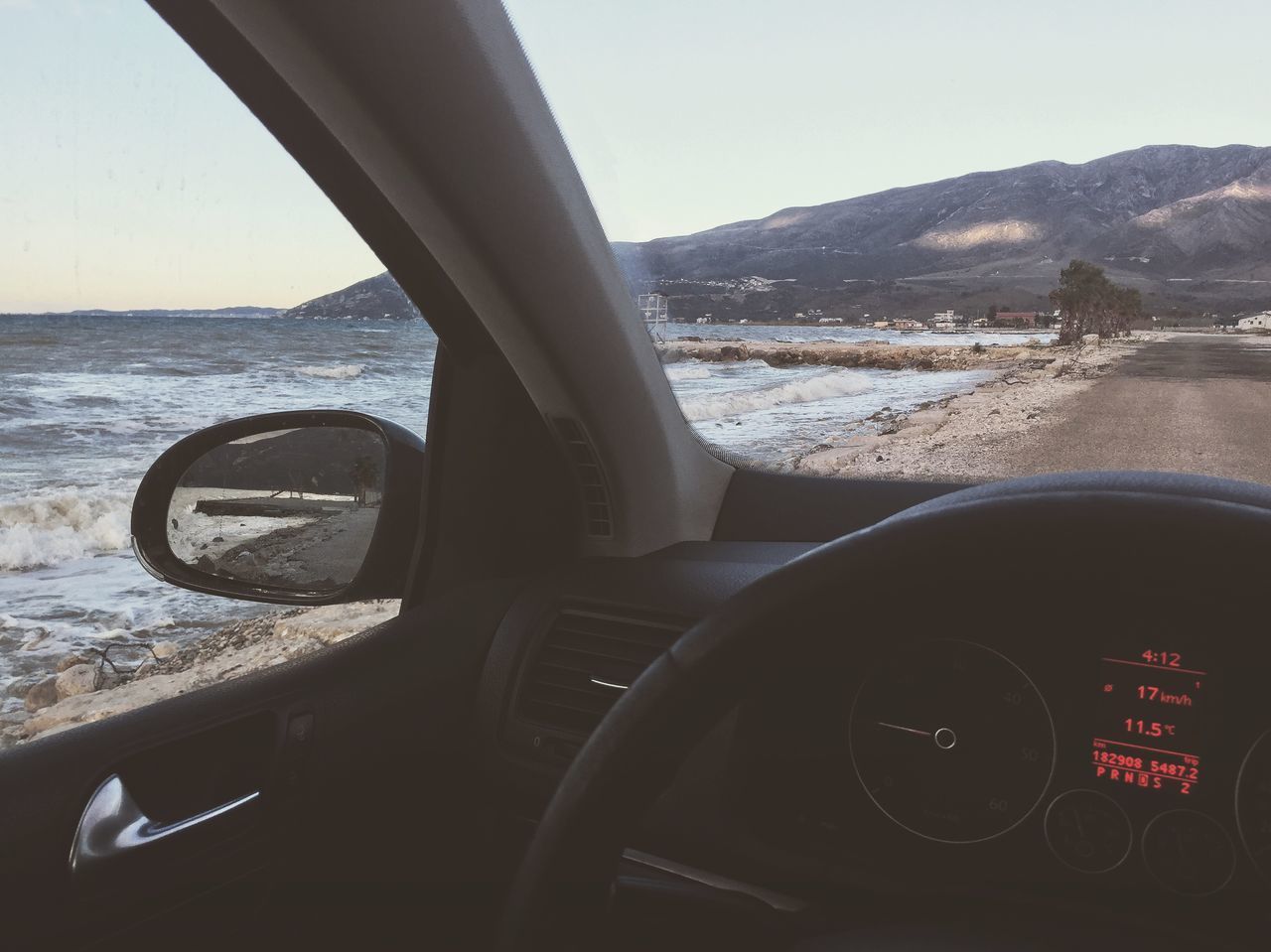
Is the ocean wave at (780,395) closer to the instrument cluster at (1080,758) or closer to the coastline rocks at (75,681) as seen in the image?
the instrument cluster at (1080,758)

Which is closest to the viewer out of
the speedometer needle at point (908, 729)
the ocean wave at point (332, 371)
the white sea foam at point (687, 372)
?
the speedometer needle at point (908, 729)

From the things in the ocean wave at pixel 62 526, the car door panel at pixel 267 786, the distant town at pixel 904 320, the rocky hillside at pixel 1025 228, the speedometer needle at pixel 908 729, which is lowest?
the car door panel at pixel 267 786

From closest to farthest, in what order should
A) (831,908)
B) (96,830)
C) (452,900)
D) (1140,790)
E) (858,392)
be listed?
1. (1140,790)
2. (96,830)
3. (831,908)
4. (452,900)
5. (858,392)

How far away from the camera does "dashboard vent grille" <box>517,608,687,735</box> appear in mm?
2240

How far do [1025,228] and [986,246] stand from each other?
144mm

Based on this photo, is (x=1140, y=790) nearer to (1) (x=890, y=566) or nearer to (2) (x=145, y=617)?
(1) (x=890, y=566)

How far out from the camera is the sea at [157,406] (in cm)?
236

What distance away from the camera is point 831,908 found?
1.88 meters

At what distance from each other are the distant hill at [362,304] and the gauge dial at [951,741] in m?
1.38

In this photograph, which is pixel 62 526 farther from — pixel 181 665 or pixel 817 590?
pixel 817 590

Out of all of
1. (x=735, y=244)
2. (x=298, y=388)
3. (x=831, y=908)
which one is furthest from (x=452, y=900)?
(x=735, y=244)

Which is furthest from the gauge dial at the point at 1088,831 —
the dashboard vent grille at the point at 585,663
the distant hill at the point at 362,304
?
the distant hill at the point at 362,304

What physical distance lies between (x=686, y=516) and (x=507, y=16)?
1375 millimetres

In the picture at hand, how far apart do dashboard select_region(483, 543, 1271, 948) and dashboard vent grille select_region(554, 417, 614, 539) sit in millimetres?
748
